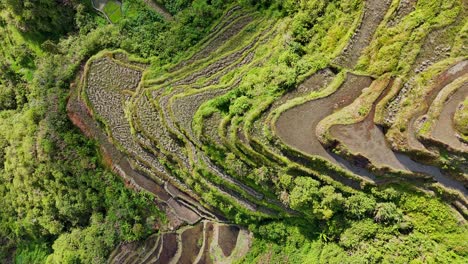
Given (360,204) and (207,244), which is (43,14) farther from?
(360,204)

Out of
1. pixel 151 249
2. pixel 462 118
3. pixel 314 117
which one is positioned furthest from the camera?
pixel 151 249

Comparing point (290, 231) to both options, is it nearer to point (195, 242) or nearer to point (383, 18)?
point (195, 242)

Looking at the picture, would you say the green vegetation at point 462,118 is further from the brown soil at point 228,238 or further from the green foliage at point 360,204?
the brown soil at point 228,238

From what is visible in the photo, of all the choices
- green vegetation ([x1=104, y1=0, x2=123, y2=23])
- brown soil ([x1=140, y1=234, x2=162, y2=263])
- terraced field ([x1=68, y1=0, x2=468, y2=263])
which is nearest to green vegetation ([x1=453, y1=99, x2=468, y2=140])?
terraced field ([x1=68, y1=0, x2=468, y2=263])

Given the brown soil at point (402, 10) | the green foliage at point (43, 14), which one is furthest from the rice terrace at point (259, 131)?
the green foliage at point (43, 14)

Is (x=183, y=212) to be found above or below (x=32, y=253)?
above

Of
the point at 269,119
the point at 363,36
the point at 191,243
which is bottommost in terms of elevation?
the point at 191,243

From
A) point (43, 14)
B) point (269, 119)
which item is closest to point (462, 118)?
point (269, 119)
